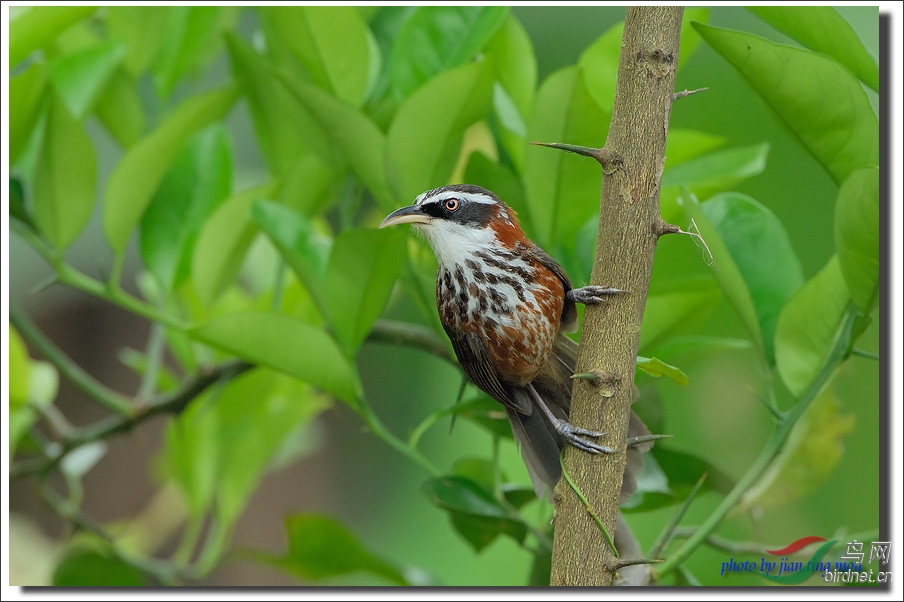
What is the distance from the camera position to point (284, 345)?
1.17 m

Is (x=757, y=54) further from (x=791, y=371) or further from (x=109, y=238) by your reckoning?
(x=109, y=238)

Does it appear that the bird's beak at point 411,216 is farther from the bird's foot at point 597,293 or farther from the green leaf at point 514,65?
the green leaf at point 514,65

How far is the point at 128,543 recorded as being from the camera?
2066mm

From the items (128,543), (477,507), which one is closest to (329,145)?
(477,507)

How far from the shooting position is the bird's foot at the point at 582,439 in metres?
0.85

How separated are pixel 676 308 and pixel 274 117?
742mm

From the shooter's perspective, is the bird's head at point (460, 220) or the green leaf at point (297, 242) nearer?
the bird's head at point (460, 220)

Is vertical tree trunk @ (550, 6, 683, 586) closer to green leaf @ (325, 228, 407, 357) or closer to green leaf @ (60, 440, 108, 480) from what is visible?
green leaf @ (325, 228, 407, 357)

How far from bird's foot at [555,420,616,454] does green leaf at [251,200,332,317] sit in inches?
18.2

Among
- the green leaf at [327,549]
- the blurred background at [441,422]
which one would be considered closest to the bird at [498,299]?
the blurred background at [441,422]

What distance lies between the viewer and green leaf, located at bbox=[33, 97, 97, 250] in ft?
4.36

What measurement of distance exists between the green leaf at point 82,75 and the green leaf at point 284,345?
0.55 meters

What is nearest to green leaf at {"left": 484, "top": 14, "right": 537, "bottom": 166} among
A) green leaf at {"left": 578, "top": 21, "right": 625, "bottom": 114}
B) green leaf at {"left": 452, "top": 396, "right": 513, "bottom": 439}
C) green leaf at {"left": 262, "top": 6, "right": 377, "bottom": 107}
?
green leaf at {"left": 578, "top": 21, "right": 625, "bottom": 114}

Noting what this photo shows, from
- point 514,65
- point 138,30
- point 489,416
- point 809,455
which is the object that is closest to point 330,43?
point 514,65
